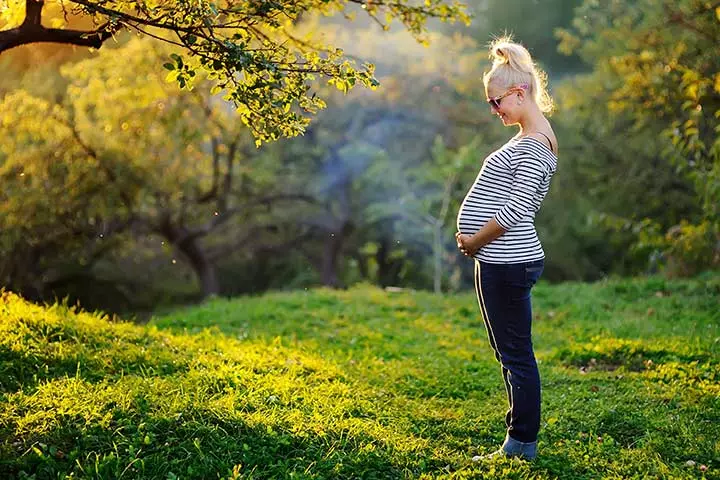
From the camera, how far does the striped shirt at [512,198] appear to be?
3508mm

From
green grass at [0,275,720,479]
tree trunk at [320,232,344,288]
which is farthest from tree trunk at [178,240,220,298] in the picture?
green grass at [0,275,720,479]

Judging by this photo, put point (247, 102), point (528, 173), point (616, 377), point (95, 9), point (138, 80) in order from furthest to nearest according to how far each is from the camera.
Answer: point (138, 80) → point (616, 377) → point (247, 102) → point (95, 9) → point (528, 173)

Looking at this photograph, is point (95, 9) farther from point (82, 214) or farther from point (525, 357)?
point (82, 214)

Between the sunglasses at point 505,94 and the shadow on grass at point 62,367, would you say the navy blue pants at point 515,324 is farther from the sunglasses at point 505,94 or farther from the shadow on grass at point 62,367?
the shadow on grass at point 62,367

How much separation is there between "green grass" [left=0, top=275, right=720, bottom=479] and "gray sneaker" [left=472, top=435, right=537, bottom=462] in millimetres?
61

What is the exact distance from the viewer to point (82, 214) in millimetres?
13844

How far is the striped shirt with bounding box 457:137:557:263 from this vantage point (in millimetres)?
3508

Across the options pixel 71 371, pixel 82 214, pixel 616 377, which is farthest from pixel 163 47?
pixel 616 377

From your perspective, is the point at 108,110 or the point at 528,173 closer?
the point at 528,173

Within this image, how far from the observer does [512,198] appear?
3.51 metres

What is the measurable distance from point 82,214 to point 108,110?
81.4 inches

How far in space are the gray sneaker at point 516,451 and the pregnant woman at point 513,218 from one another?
0.47ft

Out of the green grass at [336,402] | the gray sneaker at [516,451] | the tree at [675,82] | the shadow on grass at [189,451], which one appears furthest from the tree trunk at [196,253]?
the gray sneaker at [516,451]

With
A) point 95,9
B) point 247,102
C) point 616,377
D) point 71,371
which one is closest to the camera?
point 95,9
